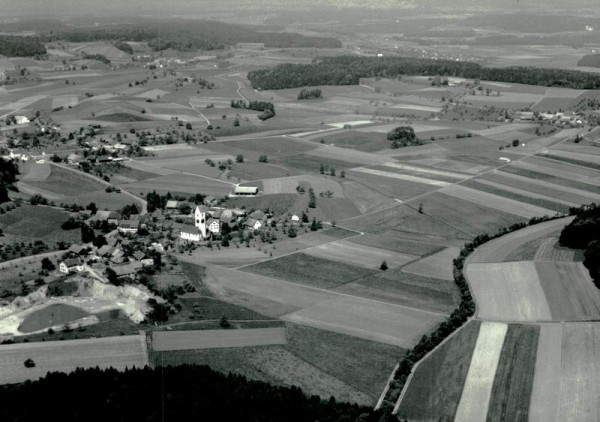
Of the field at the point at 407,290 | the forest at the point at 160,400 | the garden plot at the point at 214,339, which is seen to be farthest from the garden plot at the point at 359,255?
the forest at the point at 160,400

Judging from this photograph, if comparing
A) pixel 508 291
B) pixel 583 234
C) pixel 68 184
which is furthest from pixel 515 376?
pixel 68 184

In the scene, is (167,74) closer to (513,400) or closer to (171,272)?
(171,272)

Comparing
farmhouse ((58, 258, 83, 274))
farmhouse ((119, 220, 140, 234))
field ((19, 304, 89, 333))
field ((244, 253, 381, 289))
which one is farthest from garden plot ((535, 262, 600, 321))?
farmhouse ((119, 220, 140, 234))

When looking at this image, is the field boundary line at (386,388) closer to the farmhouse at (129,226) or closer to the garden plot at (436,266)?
the garden plot at (436,266)

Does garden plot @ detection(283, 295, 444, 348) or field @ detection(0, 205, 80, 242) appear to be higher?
field @ detection(0, 205, 80, 242)

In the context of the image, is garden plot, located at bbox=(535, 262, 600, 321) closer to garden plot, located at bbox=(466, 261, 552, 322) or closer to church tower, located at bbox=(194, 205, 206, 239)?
garden plot, located at bbox=(466, 261, 552, 322)

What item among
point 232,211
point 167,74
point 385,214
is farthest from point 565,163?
point 167,74

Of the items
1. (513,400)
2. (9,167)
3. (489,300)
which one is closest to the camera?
(513,400)
